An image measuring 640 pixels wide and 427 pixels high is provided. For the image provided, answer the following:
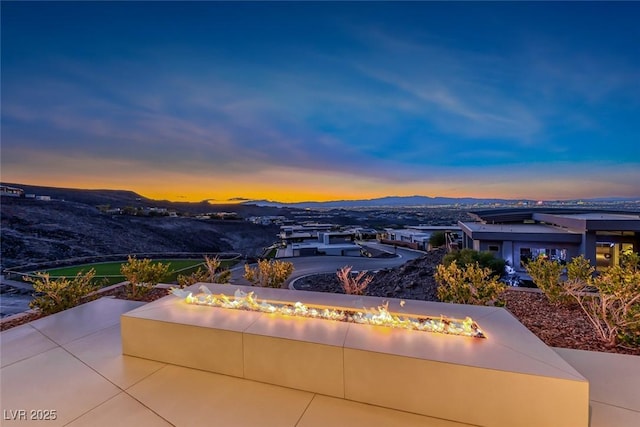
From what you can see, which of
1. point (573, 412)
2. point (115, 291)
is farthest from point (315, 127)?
point (573, 412)

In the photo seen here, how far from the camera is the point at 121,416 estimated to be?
2168 mm

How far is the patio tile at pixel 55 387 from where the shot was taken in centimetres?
231

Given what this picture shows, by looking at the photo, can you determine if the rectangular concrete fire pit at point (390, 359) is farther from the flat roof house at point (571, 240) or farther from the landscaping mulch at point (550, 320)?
the flat roof house at point (571, 240)

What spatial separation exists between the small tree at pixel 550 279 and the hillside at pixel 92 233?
1684 cm

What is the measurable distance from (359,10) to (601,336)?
8.53m

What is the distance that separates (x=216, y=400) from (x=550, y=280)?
581 centimetres

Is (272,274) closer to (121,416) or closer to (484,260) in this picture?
(121,416)

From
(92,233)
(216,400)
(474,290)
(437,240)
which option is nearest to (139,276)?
(216,400)

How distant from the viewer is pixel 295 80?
30.7ft

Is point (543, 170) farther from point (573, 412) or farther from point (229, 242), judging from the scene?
point (229, 242)

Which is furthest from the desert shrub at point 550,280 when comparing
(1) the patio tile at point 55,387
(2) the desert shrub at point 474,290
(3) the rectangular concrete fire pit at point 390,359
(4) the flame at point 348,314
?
(1) the patio tile at point 55,387

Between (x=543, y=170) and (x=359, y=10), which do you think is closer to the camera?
(x=359, y=10)

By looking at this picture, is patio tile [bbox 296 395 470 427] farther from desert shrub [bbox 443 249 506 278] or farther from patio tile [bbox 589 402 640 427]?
desert shrub [bbox 443 249 506 278]

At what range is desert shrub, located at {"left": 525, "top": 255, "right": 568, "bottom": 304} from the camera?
4766 mm
